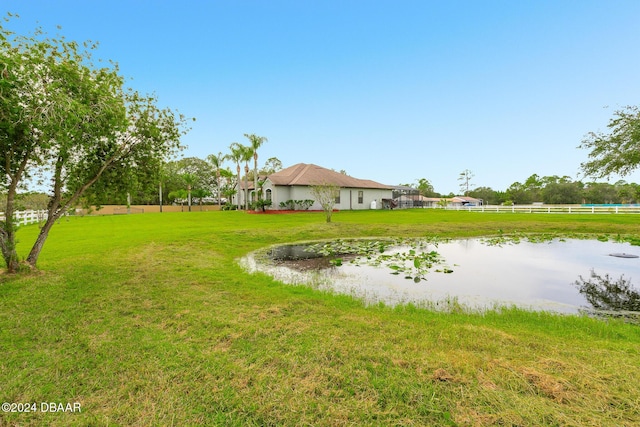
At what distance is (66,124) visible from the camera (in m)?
4.41

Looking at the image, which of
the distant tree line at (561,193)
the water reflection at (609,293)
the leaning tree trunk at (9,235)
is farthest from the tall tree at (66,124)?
the distant tree line at (561,193)

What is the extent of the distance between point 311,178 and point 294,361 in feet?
95.2

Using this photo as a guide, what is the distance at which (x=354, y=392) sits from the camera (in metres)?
2.40

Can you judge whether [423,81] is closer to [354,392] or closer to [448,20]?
[448,20]

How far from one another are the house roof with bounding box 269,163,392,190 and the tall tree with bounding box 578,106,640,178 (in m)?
20.3

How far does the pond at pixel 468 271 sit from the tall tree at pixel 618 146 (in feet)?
26.1

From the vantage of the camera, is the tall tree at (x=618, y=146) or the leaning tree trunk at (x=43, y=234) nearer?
the leaning tree trunk at (x=43, y=234)

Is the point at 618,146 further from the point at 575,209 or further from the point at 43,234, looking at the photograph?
the point at 43,234

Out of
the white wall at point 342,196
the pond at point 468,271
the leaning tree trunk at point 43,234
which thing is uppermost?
the white wall at point 342,196

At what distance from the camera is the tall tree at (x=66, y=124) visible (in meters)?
4.25

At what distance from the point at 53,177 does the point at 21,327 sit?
13.0 feet

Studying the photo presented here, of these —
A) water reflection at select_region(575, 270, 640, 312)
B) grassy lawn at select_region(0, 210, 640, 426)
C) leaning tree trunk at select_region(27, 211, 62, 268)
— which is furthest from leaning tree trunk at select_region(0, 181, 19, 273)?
water reflection at select_region(575, 270, 640, 312)

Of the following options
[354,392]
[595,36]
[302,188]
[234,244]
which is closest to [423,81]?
[595,36]

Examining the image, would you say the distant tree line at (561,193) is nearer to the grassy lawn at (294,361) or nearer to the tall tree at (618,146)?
the tall tree at (618,146)
